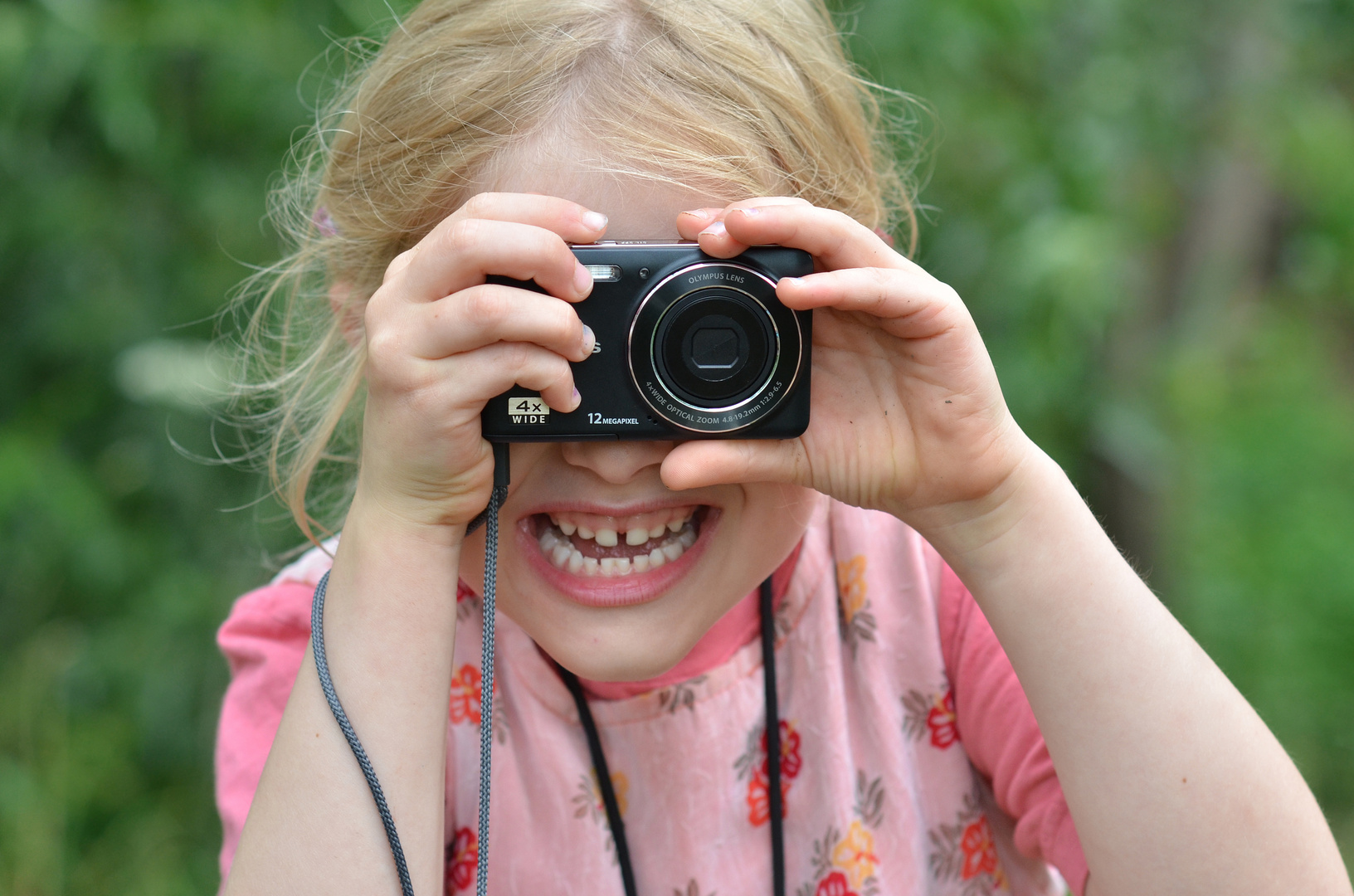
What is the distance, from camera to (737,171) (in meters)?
1.05

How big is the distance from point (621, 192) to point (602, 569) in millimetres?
340

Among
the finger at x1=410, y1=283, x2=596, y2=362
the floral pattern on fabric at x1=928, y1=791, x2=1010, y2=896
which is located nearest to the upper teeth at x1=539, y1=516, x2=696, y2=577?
the finger at x1=410, y1=283, x2=596, y2=362

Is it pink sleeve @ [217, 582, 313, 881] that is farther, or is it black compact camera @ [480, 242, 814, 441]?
pink sleeve @ [217, 582, 313, 881]

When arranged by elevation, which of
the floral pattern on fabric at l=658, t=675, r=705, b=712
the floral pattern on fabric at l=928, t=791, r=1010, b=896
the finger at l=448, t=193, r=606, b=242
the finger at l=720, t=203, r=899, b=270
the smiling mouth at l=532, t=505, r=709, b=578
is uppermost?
the finger at l=448, t=193, r=606, b=242

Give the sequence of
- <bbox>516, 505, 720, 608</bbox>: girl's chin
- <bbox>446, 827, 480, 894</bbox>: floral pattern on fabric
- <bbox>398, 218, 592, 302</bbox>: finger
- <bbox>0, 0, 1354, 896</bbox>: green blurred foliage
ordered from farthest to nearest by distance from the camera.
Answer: <bbox>0, 0, 1354, 896</bbox>: green blurred foliage
<bbox>446, 827, 480, 894</bbox>: floral pattern on fabric
<bbox>516, 505, 720, 608</bbox>: girl's chin
<bbox>398, 218, 592, 302</bbox>: finger

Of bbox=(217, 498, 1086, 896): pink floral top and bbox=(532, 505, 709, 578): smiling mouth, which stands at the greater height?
bbox=(532, 505, 709, 578): smiling mouth

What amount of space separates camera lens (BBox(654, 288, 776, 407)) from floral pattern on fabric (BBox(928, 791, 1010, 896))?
569mm

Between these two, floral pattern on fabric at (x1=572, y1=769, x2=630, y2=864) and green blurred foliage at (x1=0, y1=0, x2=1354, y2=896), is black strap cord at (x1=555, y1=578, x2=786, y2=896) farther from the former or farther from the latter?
green blurred foliage at (x1=0, y1=0, x2=1354, y2=896)

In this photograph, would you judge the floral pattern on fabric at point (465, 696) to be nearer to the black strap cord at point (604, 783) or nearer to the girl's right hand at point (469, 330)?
the black strap cord at point (604, 783)

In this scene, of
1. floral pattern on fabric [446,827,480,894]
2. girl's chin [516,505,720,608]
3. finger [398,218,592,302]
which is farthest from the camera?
floral pattern on fabric [446,827,480,894]

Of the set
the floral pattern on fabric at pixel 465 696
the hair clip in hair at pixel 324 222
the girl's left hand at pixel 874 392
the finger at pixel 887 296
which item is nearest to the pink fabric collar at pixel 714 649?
the floral pattern on fabric at pixel 465 696

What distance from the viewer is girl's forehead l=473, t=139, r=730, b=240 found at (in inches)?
39.0

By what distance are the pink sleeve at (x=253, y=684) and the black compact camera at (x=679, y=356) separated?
47cm

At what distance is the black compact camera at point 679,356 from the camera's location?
93cm
